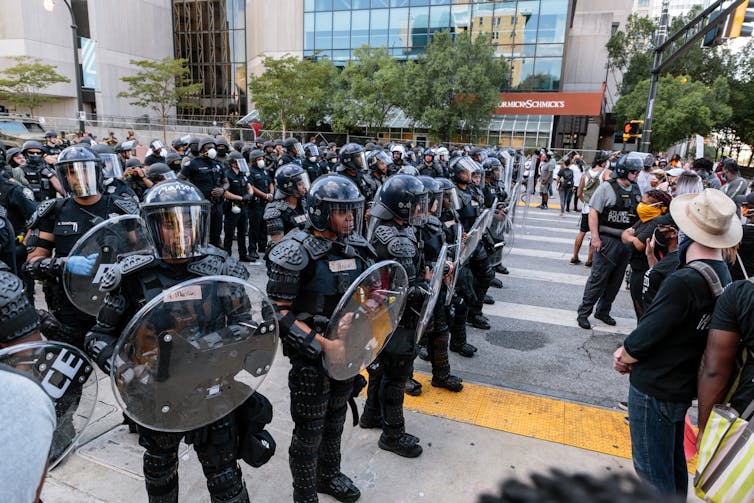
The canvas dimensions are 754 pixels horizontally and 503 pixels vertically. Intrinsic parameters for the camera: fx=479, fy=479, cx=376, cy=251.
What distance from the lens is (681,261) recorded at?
258 cm

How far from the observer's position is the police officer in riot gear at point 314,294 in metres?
2.63

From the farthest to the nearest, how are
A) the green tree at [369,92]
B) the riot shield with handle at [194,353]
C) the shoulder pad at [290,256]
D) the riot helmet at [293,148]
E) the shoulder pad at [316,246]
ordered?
the green tree at [369,92] < the riot helmet at [293,148] < the shoulder pad at [316,246] < the shoulder pad at [290,256] < the riot shield with handle at [194,353]

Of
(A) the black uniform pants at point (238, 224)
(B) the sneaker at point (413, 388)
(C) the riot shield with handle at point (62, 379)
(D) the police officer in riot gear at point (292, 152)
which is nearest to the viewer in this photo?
(C) the riot shield with handle at point (62, 379)

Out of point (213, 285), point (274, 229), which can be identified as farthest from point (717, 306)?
point (274, 229)

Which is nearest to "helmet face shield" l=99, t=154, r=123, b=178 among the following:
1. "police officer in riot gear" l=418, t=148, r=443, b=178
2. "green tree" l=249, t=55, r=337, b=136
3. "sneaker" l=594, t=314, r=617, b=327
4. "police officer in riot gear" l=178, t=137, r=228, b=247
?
"police officer in riot gear" l=178, t=137, r=228, b=247

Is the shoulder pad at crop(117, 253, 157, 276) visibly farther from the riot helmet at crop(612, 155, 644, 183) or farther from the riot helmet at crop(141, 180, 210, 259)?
the riot helmet at crop(612, 155, 644, 183)

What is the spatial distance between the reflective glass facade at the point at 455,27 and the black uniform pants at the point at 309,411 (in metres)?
34.6

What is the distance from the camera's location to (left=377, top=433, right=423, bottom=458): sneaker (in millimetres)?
3488

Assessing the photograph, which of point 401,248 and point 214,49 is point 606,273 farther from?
point 214,49

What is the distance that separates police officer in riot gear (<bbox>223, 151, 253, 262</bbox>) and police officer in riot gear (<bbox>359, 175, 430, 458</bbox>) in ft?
18.0

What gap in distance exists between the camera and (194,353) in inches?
83.1

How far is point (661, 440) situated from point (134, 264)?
2775 mm

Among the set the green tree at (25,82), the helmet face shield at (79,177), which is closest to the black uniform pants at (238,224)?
the helmet face shield at (79,177)

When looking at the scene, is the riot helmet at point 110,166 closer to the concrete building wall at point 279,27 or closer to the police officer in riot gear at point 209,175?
the police officer in riot gear at point 209,175
